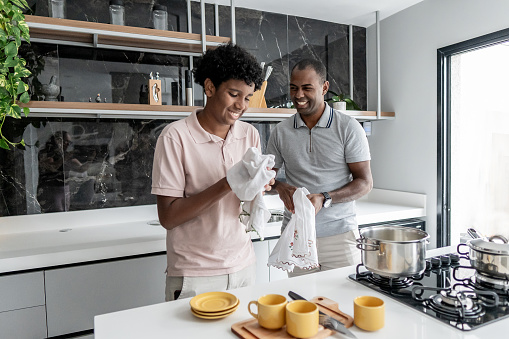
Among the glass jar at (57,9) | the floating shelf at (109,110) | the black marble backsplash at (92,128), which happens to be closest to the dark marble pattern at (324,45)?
the black marble backsplash at (92,128)

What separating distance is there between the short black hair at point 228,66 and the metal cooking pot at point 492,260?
0.91 m

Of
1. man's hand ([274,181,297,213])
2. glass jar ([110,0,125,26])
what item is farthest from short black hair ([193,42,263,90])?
glass jar ([110,0,125,26])

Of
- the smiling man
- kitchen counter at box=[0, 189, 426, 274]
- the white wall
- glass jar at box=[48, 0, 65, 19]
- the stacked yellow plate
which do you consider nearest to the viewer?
the stacked yellow plate

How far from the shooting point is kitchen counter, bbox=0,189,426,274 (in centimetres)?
183

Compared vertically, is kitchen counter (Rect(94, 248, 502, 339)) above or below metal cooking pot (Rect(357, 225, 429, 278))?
below

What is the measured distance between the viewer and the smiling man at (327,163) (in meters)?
1.69

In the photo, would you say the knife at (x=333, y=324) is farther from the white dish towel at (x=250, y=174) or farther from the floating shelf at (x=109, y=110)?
the floating shelf at (x=109, y=110)

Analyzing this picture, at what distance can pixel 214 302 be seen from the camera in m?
1.03

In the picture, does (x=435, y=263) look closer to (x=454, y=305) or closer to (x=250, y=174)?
(x=454, y=305)

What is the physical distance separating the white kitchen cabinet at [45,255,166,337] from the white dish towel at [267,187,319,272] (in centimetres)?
94

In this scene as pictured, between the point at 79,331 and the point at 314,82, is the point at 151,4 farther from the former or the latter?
the point at 79,331

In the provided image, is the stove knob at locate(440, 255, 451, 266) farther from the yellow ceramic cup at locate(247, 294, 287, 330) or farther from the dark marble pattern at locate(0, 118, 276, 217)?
the dark marble pattern at locate(0, 118, 276, 217)

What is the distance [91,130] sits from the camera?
8.15 feet

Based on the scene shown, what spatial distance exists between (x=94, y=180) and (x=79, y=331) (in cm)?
94
